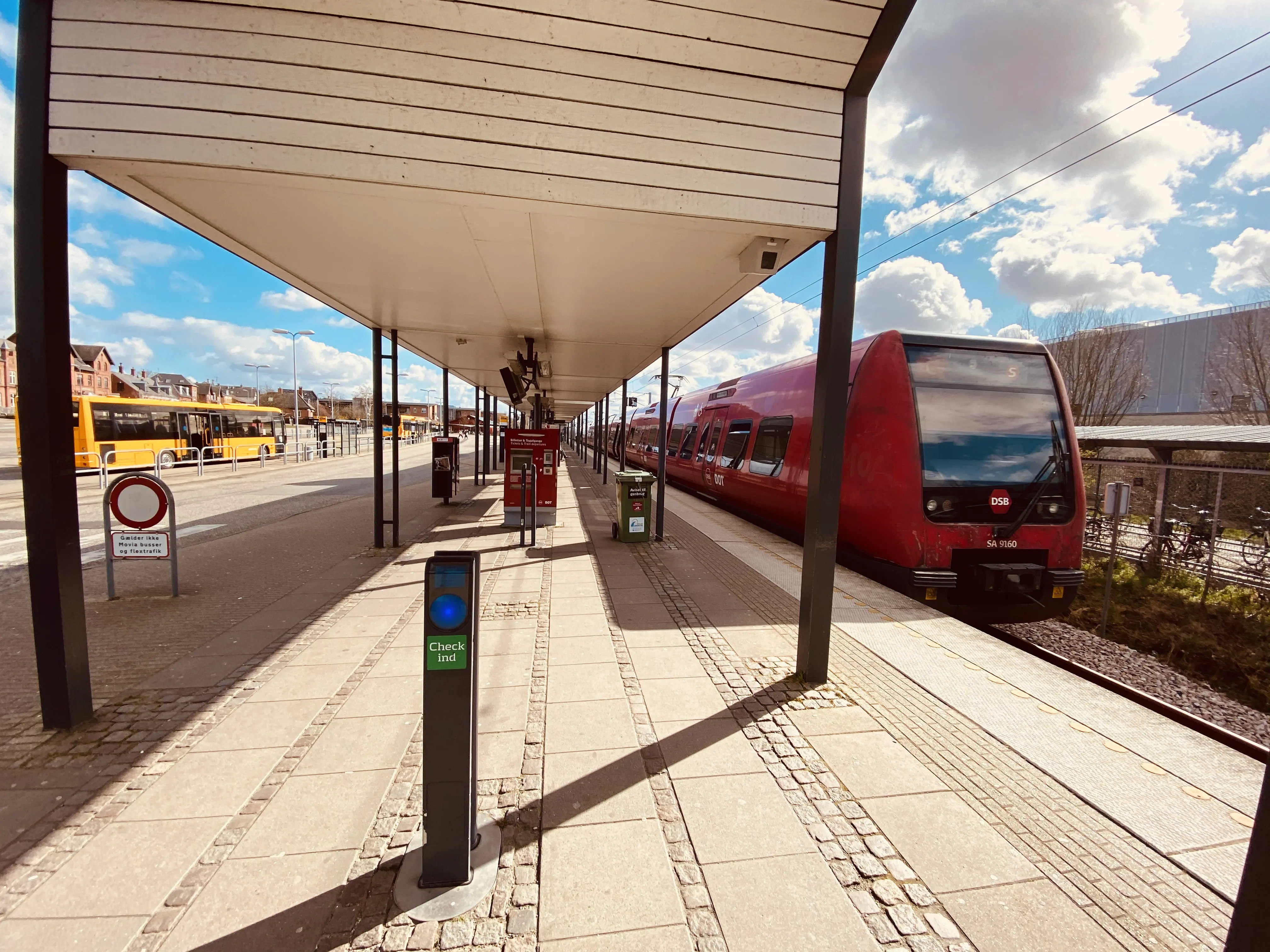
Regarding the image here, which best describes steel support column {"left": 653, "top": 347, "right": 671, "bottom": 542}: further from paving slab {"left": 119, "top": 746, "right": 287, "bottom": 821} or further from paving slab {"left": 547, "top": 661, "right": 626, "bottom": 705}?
paving slab {"left": 119, "top": 746, "right": 287, "bottom": 821}

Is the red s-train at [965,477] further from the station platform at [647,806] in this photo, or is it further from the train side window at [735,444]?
the train side window at [735,444]

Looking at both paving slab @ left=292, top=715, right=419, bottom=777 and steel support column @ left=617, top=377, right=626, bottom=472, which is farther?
steel support column @ left=617, top=377, right=626, bottom=472

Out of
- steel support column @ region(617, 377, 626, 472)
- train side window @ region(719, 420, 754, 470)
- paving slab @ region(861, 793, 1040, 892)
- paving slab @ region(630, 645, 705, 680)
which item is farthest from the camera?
steel support column @ region(617, 377, 626, 472)

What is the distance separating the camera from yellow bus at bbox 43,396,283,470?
16.9 metres

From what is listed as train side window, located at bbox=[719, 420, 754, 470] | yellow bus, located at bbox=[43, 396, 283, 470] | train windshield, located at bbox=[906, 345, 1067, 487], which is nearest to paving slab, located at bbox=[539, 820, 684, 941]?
train windshield, located at bbox=[906, 345, 1067, 487]

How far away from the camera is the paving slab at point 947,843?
2000mm

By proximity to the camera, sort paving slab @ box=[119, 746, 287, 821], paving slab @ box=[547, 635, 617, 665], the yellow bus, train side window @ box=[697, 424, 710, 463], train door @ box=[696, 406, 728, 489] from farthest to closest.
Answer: the yellow bus → train side window @ box=[697, 424, 710, 463] → train door @ box=[696, 406, 728, 489] → paving slab @ box=[547, 635, 617, 665] → paving slab @ box=[119, 746, 287, 821]

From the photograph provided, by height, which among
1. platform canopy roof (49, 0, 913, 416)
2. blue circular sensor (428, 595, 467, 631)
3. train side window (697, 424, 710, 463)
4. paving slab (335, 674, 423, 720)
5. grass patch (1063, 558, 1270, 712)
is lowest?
grass patch (1063, 558, 1270, 712)

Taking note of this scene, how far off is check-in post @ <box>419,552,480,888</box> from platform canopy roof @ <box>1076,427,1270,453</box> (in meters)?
8.21

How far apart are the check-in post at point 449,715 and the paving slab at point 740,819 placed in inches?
35.3

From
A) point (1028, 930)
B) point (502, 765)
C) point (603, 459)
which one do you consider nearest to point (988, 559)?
point (1028, 930)

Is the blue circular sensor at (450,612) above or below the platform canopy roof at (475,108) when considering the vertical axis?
below

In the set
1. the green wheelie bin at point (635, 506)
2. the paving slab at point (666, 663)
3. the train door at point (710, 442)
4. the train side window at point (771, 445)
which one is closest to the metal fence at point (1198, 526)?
the train side window at point (771, 445)

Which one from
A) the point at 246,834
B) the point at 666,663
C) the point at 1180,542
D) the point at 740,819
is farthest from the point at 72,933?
the point at 1180,542
